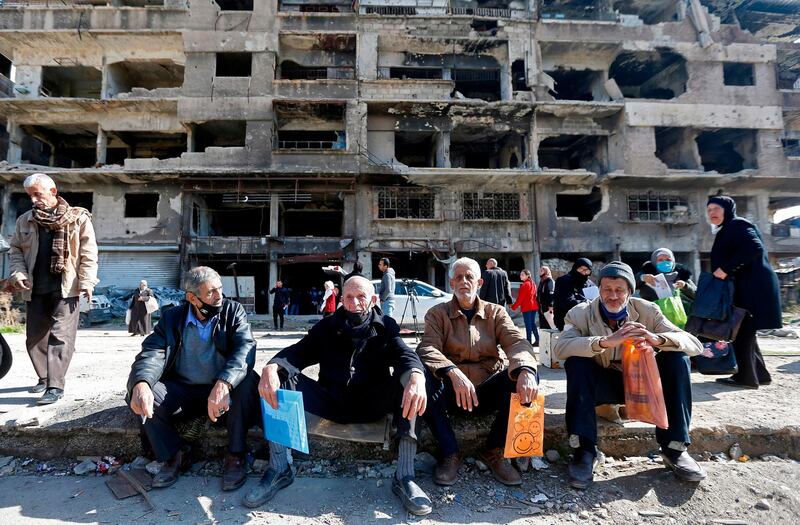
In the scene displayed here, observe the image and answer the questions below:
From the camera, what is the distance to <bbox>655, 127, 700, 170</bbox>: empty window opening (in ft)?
59.9

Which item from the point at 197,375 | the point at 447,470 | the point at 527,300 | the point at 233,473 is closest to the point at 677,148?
the point at 527,300

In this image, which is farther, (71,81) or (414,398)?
(71,81)

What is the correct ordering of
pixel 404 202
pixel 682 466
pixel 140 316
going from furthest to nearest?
pixel 404 202
pixel 140 316
pixel 682 466

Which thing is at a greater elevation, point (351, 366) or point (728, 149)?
point (728, 149)

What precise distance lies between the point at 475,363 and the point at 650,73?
928 inches

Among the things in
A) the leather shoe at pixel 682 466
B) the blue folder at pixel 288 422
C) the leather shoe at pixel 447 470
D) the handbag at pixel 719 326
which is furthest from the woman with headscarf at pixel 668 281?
the blue folder at pixel 288 422

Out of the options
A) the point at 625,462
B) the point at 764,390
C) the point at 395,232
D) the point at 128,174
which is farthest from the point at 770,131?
the point at 128,174

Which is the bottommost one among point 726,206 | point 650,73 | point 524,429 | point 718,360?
point 524,429

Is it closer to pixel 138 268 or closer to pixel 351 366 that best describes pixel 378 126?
pixel 138 268

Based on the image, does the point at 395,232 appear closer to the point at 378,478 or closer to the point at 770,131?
the point at 378,478

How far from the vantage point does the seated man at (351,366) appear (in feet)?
8.19

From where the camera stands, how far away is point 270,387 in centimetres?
238

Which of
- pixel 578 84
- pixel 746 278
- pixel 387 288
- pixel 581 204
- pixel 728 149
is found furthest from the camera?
pixel 728 149

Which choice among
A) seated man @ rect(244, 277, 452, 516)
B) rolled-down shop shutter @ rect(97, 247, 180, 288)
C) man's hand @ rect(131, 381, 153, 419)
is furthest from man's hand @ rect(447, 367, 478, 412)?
rolled-down shop shutter @ rect(97, 247, 180, 288)
